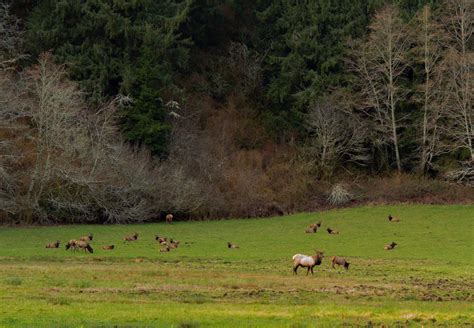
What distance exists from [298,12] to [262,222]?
22.4 m

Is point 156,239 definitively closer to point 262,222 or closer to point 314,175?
point 262,222

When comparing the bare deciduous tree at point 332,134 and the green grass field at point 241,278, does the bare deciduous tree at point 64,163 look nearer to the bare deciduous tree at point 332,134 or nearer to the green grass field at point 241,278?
the green grass field at point 241,278

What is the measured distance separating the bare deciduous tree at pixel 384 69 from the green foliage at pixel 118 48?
52.3 feet

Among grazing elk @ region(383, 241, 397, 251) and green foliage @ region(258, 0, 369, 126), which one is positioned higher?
green foliage @ region(258, 0, 369, 126)

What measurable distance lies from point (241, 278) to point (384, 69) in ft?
132

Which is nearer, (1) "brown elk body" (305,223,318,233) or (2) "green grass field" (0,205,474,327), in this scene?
(2) "green grass field" (0,205,474,327)

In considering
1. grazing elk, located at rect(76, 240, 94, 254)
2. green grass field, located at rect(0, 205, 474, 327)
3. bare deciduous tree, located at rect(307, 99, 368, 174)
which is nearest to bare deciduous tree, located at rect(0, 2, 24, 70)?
green grass field, located at rect(0, 205, 474, 327)

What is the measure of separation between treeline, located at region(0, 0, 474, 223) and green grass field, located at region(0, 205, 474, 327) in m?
5.57

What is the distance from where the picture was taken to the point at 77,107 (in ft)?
176

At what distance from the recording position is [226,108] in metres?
70.6

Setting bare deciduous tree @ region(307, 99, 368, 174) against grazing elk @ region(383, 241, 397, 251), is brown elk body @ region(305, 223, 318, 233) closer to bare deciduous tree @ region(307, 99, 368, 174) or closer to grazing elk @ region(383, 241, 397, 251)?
grazing elk @ region(383, 241, 397, 251)

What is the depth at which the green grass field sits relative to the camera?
56.3ft

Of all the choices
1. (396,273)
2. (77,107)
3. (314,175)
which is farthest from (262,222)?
(396,273)

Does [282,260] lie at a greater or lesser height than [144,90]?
lesser
